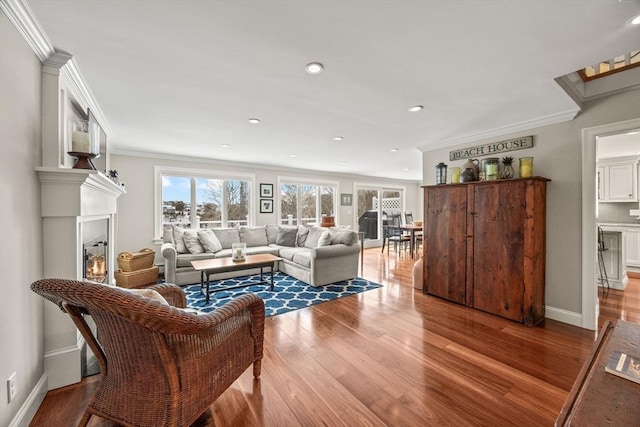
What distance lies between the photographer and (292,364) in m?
2.10

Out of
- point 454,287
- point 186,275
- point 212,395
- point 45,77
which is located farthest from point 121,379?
point 454,287

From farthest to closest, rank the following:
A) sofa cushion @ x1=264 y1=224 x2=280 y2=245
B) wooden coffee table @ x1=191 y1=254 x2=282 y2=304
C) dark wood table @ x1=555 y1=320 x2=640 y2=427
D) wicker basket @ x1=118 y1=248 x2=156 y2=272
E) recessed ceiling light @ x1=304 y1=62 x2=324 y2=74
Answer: sofa cushion @ x1=264 y1=224 x2=280 y2=245, wicker basket @ x1=118 y1=248 x2=156 y2=272, wooden coffee table @ x1=191 y1=254 x2=282 y2=304, recessed ceiling light @ x1=304 y1=62 x2=324 y2=74, dark wood table @ x1=555 y1=320 x2=640 y2=427

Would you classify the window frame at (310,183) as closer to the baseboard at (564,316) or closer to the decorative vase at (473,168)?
the decorative vase at (473,168)

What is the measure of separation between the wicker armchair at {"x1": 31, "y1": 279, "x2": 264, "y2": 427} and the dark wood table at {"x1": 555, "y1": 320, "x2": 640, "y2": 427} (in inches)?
53.9

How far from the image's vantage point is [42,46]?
5.41 feet

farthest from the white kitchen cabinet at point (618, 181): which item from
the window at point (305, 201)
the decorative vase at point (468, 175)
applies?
the window at point (305, 201)

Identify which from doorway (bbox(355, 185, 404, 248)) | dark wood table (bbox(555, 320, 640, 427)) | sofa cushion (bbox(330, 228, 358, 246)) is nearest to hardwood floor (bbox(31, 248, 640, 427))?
dark wood table (bbox(555, 320, 640, 427))

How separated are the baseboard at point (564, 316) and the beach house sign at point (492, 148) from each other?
1926mm

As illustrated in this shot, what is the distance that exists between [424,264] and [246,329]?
2.88 m

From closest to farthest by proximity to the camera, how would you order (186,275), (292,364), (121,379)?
1. (121,379)
2. (292,364)
3. (186,275)

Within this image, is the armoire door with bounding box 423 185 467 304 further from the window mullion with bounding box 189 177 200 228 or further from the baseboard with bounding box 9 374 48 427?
the window mullion with bounding box 189 177 200 228

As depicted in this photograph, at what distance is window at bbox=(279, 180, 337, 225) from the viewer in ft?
22.2

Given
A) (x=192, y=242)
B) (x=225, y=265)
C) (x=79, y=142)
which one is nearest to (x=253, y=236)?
(x=192, y=242)

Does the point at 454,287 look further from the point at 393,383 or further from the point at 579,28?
the point at 579,28
